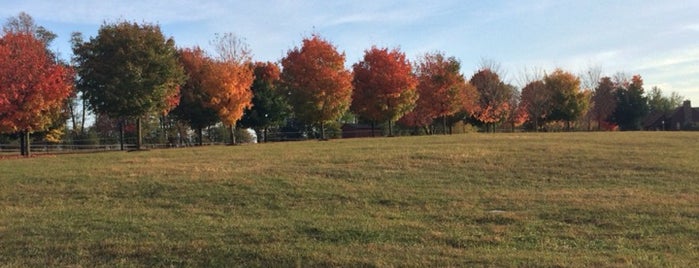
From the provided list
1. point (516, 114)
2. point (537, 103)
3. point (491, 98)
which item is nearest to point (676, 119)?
point (516, 114)

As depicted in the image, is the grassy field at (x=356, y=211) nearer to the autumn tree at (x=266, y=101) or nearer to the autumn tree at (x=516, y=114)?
the autumn tree at (x=266, y=101)

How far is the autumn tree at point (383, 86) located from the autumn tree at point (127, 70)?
15.4 metres

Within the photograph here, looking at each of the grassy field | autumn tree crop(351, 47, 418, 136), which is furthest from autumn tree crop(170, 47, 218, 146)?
the grassy field

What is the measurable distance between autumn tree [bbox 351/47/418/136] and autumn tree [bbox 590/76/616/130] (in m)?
45.4

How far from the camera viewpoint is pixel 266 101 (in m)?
47.7

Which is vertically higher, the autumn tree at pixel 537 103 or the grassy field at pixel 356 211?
the autumn tree at pixel 537 103

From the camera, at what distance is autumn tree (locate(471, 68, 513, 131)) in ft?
197

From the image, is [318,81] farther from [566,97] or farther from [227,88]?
[566,97]

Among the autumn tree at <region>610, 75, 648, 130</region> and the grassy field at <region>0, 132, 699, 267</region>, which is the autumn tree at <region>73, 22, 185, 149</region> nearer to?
the grassy field at <region>0, 132, 699, 267</region>

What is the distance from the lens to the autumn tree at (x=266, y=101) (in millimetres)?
47531

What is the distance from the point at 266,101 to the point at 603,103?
5323cm

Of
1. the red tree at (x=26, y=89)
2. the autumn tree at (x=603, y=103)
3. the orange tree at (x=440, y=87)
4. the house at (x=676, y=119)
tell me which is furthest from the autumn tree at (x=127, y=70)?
the house at (x=676, y=119)

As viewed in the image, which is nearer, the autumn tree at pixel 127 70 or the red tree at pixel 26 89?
the red tree at pixel 26 89

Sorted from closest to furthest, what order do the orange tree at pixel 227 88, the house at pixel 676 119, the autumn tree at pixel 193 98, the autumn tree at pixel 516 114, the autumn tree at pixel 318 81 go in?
the orange tree at pixel 227 88 < the autumn tree at pixel 318 81 < the autumn tree at pixel 193 98 < the autumn tree at pixel 516 114 < the house at pixel 676 119
